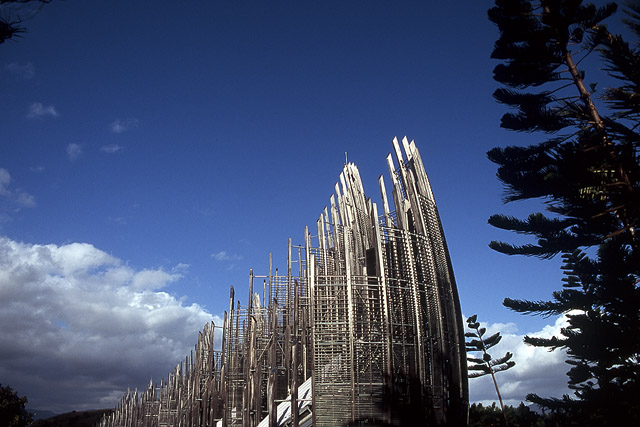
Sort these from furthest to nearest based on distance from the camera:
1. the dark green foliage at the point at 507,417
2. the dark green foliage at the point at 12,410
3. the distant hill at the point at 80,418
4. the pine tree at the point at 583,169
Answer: the distant hill at the point at 80,418 → the dark green foliage at the point at 12,410 → the dark green foliage at the point at 507,417 → the pine tree at the point at 583,169

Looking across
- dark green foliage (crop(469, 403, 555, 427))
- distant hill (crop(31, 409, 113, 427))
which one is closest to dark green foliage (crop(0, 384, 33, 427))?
distant hill (crop(31, 409, 113, 427))

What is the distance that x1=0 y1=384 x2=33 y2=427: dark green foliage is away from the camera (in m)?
24.6

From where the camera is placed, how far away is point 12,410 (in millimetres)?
25438

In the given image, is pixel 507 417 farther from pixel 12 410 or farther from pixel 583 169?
pixel 12 410

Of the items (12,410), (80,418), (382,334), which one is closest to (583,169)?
(382,334)

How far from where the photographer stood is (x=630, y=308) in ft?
34.7

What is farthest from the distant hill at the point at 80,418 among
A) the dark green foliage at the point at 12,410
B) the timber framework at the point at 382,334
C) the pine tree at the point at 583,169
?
the pine tree at the point at 583,169

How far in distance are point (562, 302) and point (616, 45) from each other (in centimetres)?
674

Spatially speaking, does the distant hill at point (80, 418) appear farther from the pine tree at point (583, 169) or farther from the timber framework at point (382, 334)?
the pine tree at point (583, 169)

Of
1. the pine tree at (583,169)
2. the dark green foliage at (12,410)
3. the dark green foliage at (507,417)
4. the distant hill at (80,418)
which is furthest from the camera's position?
the distant hill at (80,418)

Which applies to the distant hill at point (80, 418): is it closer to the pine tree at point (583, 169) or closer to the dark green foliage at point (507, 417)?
the dark green foliage at point (507, 417)

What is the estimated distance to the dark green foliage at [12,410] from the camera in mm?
24594

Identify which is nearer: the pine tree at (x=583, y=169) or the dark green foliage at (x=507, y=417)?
the pine tree at (x=583, y=169)

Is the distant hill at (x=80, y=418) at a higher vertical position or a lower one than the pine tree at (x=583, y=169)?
lower
